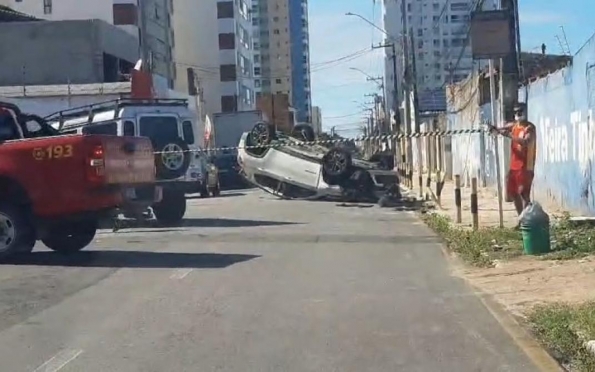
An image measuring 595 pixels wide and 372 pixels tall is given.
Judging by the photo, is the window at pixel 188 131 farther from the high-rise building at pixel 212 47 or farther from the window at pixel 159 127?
the high-rise building at pixel 212 47

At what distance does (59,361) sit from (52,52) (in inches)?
1832

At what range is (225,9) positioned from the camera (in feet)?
328

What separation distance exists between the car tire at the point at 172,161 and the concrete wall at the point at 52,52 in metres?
29.2

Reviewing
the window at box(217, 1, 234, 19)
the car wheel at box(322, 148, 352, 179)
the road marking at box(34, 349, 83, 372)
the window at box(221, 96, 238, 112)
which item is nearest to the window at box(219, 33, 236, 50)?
the window at box(217, 1, 234, 19)

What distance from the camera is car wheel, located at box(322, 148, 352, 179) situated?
106ft

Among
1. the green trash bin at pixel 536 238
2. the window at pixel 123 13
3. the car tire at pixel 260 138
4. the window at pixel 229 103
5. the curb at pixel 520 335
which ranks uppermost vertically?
the window at pixel 123 13

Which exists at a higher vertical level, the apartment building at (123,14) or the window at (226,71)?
the apartment building at (123,14)

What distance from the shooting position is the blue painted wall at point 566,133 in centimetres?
2045

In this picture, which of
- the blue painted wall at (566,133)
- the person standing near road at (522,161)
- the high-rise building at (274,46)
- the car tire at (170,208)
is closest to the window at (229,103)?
the blue painted wall at (566,133)

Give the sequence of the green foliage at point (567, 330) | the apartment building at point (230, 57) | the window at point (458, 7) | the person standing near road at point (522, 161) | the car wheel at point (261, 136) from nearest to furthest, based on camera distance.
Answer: the green foliage at point (567, 330)
the person standing near road at point (522, 161)
the car wheel at point (261, 136)
the window at point (458, 7)
the apartment building at point (230, 57)

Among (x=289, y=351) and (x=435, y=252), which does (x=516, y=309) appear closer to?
(x=289, y=351)

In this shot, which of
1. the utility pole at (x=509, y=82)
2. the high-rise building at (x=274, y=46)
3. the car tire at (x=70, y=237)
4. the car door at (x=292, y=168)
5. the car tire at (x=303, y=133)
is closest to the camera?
the car tire at (x=70, y=237)

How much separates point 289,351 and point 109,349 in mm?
1568

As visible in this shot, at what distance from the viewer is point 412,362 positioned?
897 centimetres
